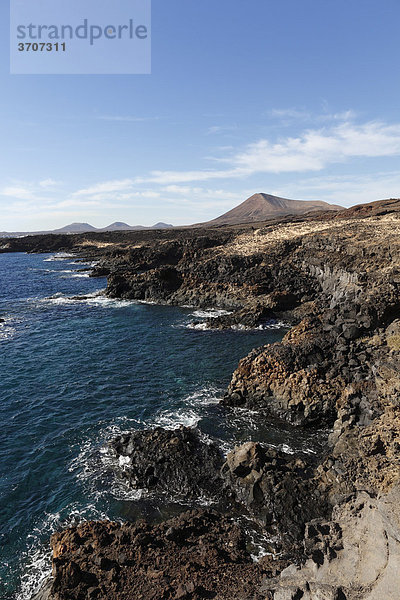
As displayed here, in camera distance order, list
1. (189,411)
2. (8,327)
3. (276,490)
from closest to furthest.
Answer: (276,490) < (189,411) < (8,327)

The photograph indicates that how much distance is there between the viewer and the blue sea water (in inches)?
661

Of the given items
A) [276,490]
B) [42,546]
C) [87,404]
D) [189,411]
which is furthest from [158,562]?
[87,404]

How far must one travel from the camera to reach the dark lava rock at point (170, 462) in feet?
60.1

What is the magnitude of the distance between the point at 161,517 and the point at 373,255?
1700 inches

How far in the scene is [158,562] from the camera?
42.1ft

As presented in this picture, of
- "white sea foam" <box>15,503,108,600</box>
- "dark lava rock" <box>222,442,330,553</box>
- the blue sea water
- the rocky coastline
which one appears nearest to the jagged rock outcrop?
the rocky coastline

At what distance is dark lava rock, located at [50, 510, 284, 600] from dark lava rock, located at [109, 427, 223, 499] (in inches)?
114

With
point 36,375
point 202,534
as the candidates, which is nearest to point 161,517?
point 202,534

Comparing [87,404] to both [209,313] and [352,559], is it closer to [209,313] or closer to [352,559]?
[352,559]

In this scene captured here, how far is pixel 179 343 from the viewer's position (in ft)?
129

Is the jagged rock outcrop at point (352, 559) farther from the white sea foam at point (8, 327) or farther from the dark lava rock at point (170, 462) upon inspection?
the white sea foam at point (8, 327)

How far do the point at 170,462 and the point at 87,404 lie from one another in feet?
33.9

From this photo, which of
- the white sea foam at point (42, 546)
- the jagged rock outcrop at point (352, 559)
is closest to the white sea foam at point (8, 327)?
the white sea foam at point (42, 546)

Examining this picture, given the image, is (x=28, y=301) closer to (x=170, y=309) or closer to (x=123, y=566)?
(x=170, y=309)
